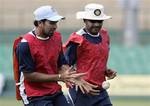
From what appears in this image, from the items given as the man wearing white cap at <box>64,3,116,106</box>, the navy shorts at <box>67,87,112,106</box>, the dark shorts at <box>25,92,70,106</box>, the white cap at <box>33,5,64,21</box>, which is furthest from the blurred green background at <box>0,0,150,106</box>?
the white cap at <box>33,5,64,21</box>

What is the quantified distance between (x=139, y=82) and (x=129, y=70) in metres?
0.72

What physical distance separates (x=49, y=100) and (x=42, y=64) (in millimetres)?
449

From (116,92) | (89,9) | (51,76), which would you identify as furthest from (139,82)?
(51,76)

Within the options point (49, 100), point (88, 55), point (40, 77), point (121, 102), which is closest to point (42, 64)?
point (40, 77)

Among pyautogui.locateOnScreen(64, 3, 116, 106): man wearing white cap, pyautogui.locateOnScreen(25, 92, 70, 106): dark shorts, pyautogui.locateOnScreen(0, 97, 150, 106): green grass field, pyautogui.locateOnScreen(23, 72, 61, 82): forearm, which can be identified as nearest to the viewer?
pyautogui.locateOnScreen(23, 72, 61, 82): forearm

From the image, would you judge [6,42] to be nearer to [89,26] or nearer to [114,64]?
[114,64]

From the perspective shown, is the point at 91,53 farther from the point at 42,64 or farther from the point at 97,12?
the point at 42,64

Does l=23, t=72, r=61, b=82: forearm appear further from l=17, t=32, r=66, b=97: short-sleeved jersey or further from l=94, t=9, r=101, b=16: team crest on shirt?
Result: l=94, t=9, r=101, b=16: team crest on shirt

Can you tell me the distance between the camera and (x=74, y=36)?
10.7 meters

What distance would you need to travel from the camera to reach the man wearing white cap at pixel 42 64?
9.39m

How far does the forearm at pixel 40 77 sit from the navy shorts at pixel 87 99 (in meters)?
1.43

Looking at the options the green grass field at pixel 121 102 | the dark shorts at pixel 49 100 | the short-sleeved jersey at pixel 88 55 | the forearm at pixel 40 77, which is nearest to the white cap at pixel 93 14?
the short-sleeved jersey at pixel 88 55

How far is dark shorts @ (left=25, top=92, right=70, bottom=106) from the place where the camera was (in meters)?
9.59

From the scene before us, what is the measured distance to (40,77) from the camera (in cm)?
942
